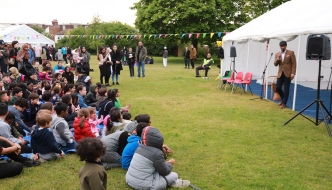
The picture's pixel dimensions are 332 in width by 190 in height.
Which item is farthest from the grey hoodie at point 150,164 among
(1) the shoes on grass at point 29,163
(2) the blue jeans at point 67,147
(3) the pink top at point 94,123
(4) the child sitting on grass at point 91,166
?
(3) the pink top at point 94,123

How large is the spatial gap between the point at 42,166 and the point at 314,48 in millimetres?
5765

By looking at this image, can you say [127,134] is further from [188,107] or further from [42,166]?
Answer: [188,107]

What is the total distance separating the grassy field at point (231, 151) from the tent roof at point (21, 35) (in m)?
25.6

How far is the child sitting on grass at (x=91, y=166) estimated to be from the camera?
2898mm

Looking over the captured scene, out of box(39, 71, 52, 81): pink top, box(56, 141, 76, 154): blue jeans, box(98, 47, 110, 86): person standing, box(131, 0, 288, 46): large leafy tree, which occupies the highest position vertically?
box(131, 0, 288, 46): large leafy tree

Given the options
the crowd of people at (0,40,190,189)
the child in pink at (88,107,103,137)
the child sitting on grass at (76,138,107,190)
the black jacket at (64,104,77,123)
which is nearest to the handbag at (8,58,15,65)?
the crowd of people at (0,40,190,189)

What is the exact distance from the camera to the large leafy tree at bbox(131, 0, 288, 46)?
93.1 ft

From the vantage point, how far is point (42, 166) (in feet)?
15.4

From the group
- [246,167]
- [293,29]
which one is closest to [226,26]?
[293,29]

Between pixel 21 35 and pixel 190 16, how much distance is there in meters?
→ 17.2

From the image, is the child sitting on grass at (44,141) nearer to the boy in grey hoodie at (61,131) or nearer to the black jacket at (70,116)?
the boy in grey hoodie at (61,131)

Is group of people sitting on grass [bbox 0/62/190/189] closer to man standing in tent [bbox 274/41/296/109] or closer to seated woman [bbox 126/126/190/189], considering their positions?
seated woman [bbox 126/126/190/189]

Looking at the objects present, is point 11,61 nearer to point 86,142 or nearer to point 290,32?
point 86,142

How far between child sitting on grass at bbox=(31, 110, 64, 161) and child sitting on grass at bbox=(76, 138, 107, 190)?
1.95 m
